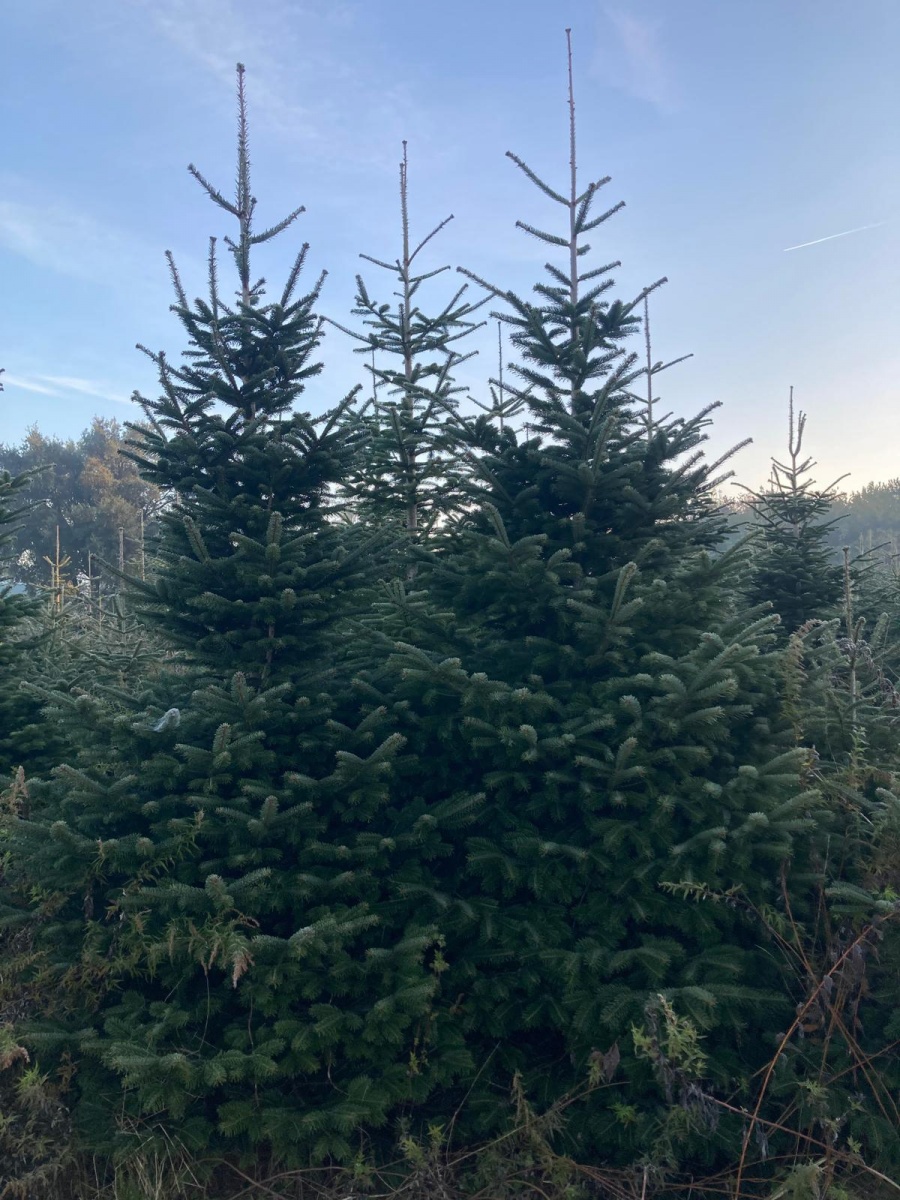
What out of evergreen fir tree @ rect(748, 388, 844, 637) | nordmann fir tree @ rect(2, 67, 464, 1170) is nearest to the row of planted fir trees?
nordmann fir tree @ rect(2, 67, 464, 1170)

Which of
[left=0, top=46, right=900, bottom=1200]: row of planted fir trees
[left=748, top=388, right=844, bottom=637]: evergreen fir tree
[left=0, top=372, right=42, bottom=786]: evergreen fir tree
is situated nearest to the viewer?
[left=0, top=46, right=900, bottom=1200]: row of planted fir trees

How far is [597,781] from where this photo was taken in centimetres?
421

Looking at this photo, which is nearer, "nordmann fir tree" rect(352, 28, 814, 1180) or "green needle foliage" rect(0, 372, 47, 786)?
"nordmann fir tree" rect(352, 28, 814, 1180)

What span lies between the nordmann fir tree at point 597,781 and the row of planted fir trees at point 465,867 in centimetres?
2

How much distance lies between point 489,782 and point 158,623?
237 centimetres

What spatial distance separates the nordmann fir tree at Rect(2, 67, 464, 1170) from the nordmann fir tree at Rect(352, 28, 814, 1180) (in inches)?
14.9

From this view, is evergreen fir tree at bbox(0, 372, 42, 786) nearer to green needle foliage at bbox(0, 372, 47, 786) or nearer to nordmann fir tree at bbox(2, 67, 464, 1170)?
green needle foliage at bbox(0, 372, 47, 786)

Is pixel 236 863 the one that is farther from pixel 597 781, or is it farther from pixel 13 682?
pixel 13 682

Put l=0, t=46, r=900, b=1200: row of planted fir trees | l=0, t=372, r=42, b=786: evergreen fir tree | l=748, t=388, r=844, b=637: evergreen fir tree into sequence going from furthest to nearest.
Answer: l=748, t=388, r=844, b=637: evergreen fir tree, l=0, t=372, r=42, b=786: evergreen fir tree, l=0, t=46, r=900, b=1200: row of planted fir trees

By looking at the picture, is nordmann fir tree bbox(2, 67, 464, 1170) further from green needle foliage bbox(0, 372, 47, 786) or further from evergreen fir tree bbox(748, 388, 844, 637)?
evergreen fir tree bbox(748, 388, 844, 637)

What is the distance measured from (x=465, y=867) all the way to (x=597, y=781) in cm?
89

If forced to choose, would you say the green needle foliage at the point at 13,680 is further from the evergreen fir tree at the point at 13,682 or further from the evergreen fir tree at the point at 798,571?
the evergreen fir tree at the point at 798,571

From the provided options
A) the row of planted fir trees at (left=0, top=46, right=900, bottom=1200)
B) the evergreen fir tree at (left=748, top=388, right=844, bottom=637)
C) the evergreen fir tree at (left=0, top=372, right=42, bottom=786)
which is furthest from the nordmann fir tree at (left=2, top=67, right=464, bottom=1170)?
the evergreen fir tree at (left=748, top=388, right=844, bottom=637)

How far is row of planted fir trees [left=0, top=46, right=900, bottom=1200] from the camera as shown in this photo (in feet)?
12.0
